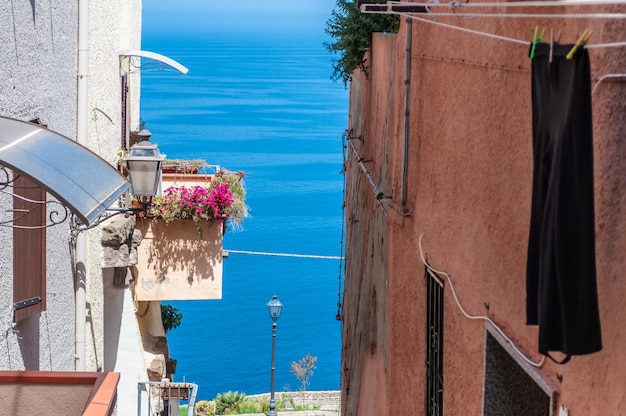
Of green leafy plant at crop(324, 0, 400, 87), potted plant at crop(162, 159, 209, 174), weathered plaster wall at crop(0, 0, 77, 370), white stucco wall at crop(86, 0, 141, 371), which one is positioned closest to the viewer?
weathered plaster wall at crop(0, 0, 77, 370)

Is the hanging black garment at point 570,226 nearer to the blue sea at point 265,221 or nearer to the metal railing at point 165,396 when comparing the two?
the metal railing at point 165,396

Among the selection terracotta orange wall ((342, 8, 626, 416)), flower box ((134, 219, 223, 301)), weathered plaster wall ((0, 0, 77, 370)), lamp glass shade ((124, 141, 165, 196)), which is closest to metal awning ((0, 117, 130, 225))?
weathered plaster wall ((0, 0, 77, 370))

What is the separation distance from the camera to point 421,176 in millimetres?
8117

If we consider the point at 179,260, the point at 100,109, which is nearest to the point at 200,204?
the point at 179,260

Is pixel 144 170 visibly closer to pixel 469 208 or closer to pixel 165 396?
pixel 469 208

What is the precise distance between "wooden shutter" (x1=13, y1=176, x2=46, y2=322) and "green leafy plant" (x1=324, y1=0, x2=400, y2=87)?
12.6 feet

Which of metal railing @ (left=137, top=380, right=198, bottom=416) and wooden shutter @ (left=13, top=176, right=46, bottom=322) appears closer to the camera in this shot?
wooden shutter @ (left=13, top=176, right=46, bottom=322)

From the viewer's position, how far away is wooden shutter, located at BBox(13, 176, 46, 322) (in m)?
8.06

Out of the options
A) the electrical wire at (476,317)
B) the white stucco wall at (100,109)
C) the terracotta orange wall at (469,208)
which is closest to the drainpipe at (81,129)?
the white stucco wall at (100,109)

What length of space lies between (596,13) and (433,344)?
3.93 meters

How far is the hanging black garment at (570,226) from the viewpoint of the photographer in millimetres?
3875

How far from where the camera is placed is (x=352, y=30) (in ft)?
36.5

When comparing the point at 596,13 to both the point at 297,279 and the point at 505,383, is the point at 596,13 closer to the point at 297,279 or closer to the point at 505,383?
the point at 505,383

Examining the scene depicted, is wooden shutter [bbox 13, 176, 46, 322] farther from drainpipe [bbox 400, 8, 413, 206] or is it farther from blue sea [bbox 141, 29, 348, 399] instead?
blue sea [bbox 141, 29, 348, 399]
